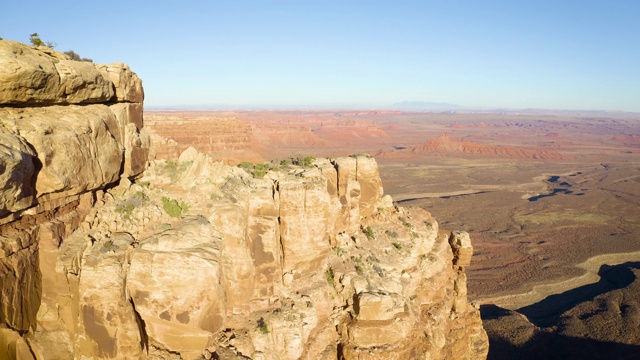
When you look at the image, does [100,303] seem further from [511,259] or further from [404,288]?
[511,259]

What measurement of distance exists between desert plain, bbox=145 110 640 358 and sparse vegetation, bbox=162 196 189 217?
876cm

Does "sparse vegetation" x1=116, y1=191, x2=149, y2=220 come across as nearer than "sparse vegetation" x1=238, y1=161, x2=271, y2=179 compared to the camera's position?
Yes

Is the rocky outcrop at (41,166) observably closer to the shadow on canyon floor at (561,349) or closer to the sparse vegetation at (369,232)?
the sparse vegetation at (369,232)

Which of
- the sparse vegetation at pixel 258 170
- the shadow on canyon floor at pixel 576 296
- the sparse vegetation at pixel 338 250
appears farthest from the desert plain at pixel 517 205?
the sparse vegetation at pixel 338 250

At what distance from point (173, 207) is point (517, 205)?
73.6 m

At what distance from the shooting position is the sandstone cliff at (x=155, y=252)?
8305 millimetres

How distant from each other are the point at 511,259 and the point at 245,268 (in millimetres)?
43367

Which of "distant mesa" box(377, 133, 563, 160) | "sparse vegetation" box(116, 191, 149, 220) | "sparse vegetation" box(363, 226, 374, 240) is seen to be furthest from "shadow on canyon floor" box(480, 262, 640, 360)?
"distant mesa" box(377, 133, 563, 160)

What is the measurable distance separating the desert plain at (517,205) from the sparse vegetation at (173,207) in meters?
8.76

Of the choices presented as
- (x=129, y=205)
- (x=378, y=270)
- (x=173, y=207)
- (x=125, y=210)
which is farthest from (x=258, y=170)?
(x=378, y=270)

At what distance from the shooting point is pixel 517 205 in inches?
2881

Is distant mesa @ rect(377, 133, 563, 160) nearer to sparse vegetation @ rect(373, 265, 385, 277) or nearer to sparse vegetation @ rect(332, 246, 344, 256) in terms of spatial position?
sparse vegetation @ rect(332, 246, 344, 256)

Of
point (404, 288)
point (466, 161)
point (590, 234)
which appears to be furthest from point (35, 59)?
point (466, 161)

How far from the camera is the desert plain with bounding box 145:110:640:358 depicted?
36.8m
